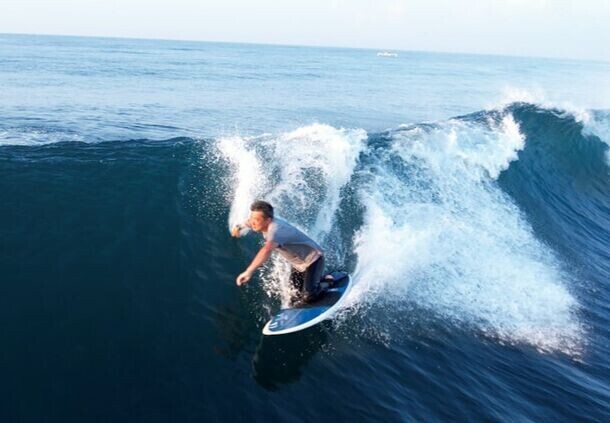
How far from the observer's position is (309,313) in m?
7.74

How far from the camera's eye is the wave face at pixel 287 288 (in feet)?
22.2

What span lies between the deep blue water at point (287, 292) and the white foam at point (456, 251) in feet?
0.15

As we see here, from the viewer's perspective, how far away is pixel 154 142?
43.4 ft

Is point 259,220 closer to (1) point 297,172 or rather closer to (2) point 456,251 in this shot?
(1) point 297,172

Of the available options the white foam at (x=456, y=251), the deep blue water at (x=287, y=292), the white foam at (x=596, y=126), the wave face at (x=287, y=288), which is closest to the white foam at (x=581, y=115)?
the white foam at (x=596, y=126)

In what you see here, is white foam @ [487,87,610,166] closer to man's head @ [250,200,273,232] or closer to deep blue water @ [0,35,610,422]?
deep blue water @ [0,35,610,422]

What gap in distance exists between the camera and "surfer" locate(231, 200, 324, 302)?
7180 mm

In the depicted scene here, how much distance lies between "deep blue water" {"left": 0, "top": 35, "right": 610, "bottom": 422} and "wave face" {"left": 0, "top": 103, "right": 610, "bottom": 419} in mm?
37

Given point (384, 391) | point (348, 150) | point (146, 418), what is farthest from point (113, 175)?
point (384, 391)

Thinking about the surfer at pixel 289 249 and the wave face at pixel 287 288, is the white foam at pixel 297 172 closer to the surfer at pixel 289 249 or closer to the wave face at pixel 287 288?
the wave face at pixel 287 288

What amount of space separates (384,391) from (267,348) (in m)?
1.75

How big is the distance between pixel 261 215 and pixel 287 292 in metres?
2.05

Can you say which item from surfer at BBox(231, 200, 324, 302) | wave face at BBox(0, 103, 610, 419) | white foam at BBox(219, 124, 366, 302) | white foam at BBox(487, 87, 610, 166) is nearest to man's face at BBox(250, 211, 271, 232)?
surfer at BBox(231, 200, 324, 302)

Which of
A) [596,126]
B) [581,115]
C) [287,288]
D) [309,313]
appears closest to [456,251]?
[287,288]
